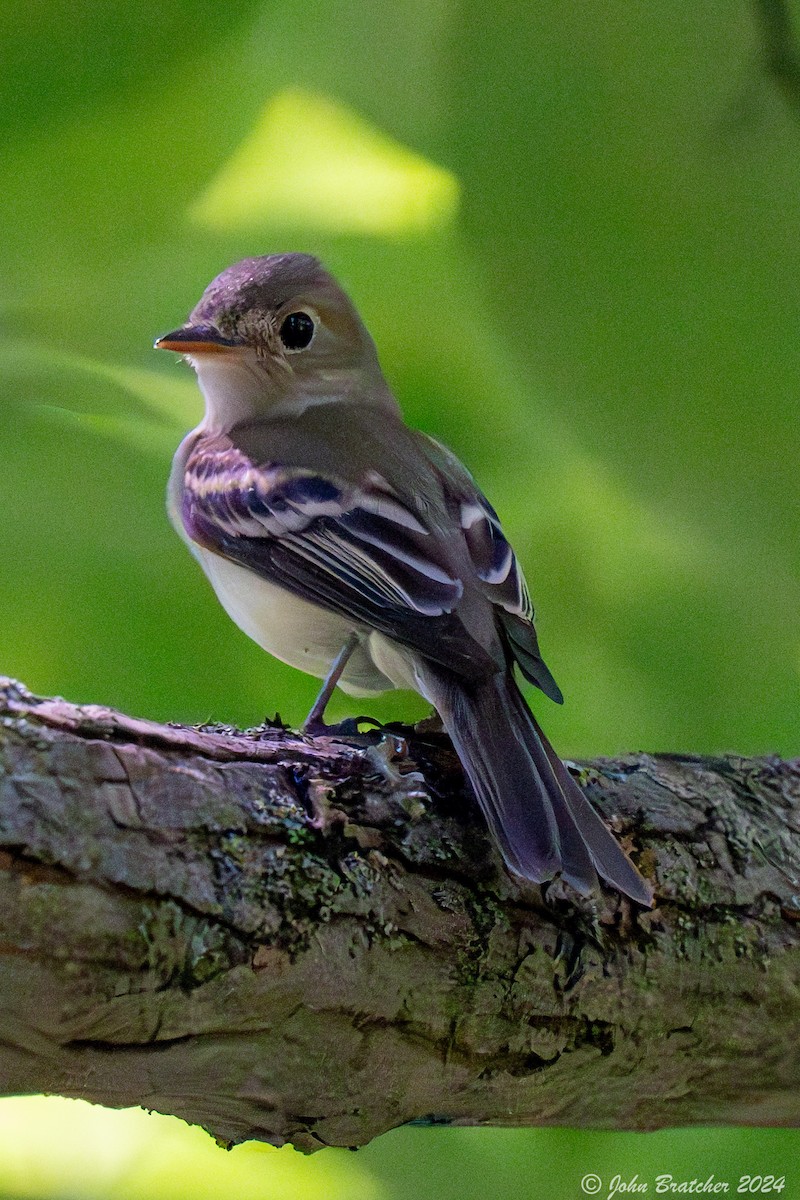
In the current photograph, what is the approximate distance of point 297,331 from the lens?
136 cm

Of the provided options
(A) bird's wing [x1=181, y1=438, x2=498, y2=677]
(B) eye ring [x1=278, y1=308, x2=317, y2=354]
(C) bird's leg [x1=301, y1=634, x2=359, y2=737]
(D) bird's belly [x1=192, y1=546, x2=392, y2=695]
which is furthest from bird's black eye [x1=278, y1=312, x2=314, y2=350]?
(C) bird's leg [x1=301, y1=634, x2=359, y2=737]

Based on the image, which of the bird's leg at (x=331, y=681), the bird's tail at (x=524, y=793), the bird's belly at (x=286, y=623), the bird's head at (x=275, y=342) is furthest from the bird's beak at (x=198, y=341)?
the bird's tail at (x=524, y=793)

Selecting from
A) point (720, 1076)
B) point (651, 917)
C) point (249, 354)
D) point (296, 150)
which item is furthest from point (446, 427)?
point (720, 1076)

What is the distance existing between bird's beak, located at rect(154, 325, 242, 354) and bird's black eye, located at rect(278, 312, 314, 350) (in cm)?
9

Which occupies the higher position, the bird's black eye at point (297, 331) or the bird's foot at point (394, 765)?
the bird's black eye at point (297, 331)

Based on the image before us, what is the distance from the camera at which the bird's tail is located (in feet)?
2.76

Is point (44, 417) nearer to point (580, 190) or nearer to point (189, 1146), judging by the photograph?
point (580, 190)

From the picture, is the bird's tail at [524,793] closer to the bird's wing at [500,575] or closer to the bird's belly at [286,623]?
the bird's wing at [500,575]

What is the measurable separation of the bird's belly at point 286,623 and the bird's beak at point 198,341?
0.21 m

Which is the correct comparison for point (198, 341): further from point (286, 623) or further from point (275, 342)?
point (286, 623)

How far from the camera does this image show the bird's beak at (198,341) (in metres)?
1.20

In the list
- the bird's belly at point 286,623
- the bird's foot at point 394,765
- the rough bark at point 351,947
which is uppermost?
the bird's belly at point 286,623

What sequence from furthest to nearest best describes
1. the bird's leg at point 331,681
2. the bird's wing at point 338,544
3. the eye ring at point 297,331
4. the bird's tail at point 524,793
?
the eye ring at point 297,331
the bird's leg at point 331,681
the bird's wing at point 338,544
the bird's tail at point 524,793

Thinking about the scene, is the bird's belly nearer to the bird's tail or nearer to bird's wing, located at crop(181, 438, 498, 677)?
bird's wing, located at crop(181, 438, 498, 677)
